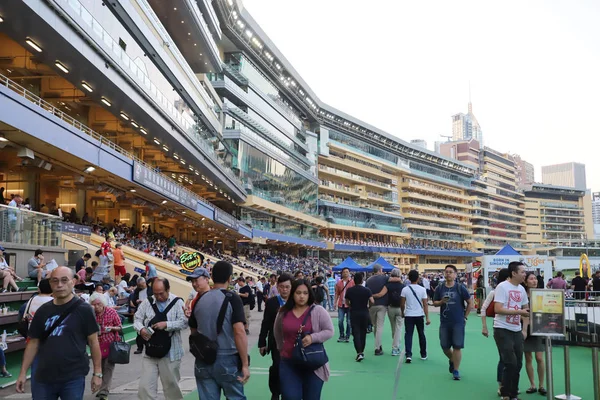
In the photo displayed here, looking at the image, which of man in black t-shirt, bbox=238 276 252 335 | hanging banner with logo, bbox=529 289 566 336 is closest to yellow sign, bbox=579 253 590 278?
man in black t-shirt, bbox=238 276 252 335

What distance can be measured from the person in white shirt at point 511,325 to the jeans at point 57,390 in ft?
16.5

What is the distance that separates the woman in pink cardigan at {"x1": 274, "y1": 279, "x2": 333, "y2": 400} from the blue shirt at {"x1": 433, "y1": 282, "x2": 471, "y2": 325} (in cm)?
435

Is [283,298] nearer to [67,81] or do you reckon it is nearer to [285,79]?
[67,81]

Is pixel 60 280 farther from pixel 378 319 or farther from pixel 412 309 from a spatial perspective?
pixel 378 319

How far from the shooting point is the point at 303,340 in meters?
4.92

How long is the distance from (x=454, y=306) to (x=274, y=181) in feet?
167

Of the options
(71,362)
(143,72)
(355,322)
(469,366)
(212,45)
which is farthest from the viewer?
(212,45)

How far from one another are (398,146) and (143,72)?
79.3m

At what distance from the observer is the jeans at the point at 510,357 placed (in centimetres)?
705

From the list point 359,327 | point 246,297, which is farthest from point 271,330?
point 246,297

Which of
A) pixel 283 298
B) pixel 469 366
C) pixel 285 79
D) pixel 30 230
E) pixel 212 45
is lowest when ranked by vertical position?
pixel 469 366

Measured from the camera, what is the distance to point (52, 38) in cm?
1833

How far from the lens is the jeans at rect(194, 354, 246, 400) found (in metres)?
4.89

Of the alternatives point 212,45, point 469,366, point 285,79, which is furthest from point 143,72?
point 285,79
